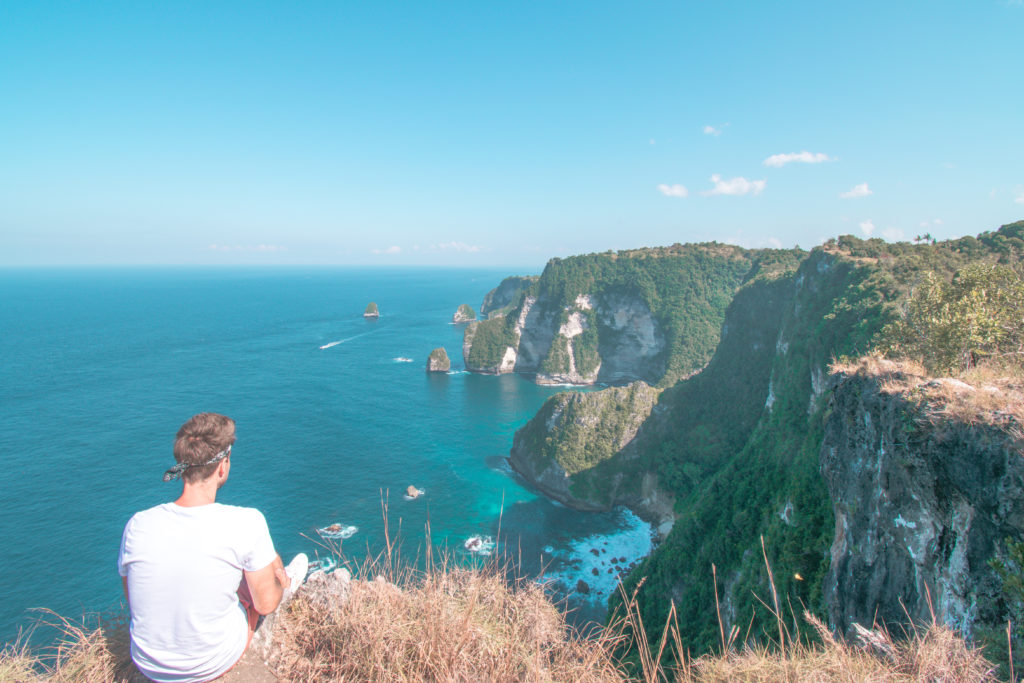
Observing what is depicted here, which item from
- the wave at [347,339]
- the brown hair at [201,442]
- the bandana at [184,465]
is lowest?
the wave at [347,339]

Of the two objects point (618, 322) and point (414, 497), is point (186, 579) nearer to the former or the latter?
point (414, 497)

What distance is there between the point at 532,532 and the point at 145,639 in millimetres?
38618

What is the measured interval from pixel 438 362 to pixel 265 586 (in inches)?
3171

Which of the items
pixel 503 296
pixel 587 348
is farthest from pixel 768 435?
pixel 503 296

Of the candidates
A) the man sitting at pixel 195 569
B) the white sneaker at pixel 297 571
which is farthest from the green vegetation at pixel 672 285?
the man sitting at pixel 195 569

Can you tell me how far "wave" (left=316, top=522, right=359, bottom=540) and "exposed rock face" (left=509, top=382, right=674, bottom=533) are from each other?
18355mm

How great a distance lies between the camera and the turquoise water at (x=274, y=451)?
33938 millimetres

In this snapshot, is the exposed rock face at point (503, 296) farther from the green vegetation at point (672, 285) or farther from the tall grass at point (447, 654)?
the tall grass at point (447, 654)

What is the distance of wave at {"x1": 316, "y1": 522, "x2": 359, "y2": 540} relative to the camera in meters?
35.5

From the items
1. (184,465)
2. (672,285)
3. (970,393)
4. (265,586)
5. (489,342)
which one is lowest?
(489,342)

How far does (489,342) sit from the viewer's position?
3526 inches

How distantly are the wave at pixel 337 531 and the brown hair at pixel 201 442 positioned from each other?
36333mm

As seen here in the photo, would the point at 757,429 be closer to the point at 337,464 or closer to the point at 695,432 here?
the point at 695,432

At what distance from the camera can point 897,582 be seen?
10.3 meters
